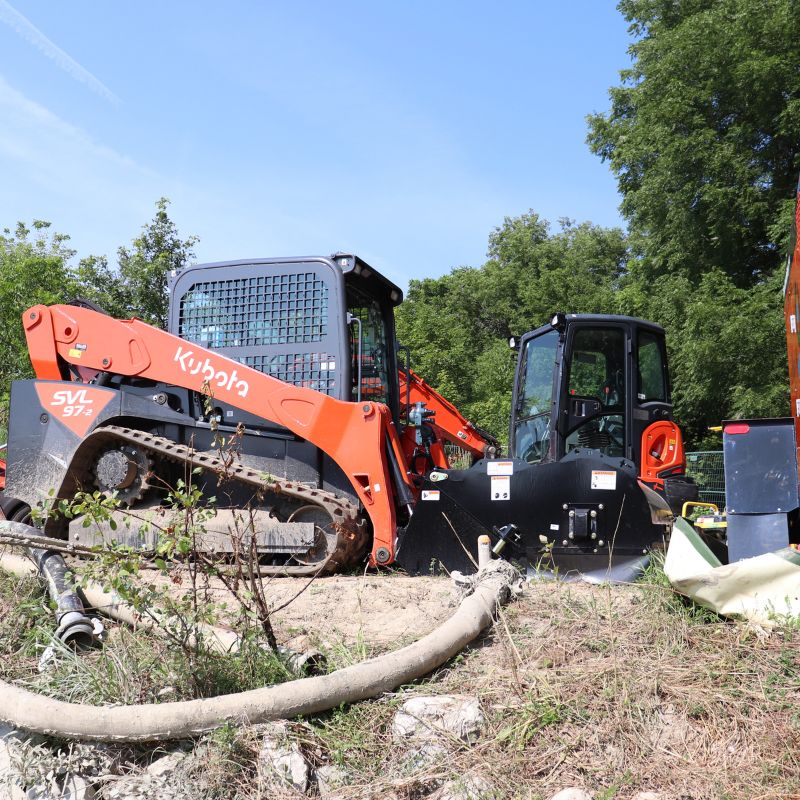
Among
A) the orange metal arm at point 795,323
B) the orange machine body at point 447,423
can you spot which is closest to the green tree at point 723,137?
the orange machine body at point 447,423

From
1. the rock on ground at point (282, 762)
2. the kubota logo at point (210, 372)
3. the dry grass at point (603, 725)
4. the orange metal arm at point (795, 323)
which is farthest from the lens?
the kubota logo at point (210, 372)

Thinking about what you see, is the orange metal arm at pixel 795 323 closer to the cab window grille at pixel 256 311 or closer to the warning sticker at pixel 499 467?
the warning sticker at pixel 499 467

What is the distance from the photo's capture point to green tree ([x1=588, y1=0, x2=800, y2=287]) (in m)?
14.2

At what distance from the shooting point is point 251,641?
4.12m

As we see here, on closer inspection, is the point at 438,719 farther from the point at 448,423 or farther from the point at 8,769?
the point at 448,423

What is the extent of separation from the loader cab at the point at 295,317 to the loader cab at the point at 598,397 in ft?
4.97

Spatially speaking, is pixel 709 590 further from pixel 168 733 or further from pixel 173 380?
pixel 173 380

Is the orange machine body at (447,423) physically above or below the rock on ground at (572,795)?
above

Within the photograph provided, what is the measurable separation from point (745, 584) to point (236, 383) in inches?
176

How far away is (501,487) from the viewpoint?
20.9ft

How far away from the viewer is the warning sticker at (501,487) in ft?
20.8

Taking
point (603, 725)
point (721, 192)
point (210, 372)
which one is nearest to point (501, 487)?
point (210, 372)

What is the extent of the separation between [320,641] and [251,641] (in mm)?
639

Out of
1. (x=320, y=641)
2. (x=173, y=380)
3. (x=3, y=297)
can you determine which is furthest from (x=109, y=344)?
(x=3, y=297)
